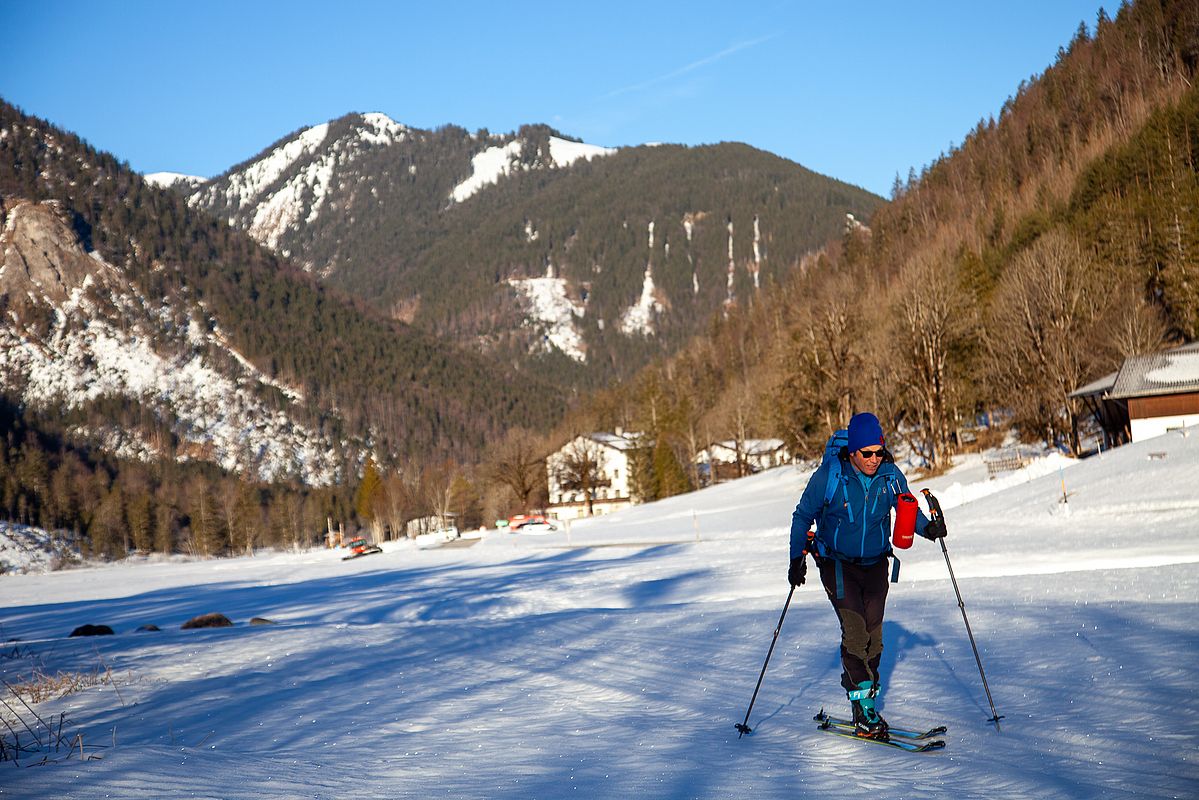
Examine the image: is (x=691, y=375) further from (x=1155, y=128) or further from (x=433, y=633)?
(x=433, y=633)

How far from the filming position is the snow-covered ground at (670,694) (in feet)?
18.3

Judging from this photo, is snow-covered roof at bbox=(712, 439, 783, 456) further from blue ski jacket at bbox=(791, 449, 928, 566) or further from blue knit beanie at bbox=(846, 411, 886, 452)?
blue knit beanie at bbox=(846, 411, 886, 452)

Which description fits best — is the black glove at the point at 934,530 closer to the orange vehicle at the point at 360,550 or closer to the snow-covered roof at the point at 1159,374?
the snow-covered roof at the point at 1159,374

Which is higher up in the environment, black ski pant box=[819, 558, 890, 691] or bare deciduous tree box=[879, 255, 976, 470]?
bare deciduous tree box=[879, 255, 976, 470]

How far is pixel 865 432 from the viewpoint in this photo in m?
6.35

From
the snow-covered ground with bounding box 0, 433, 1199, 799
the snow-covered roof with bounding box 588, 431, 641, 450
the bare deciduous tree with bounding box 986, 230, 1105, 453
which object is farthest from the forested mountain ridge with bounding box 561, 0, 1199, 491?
the snow-covered ground with bounding box 0, 433, 1199, 799

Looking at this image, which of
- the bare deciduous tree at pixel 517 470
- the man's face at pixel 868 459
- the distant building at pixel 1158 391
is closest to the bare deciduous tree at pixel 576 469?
the bare deciduous tree at pixel 517 470

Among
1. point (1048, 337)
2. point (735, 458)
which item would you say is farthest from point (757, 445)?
point (1048, 337)

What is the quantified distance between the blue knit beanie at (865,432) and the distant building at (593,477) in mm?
93892

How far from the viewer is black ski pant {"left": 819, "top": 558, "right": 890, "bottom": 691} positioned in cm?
661

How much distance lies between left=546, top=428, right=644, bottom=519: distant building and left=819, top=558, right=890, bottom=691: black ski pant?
307ft

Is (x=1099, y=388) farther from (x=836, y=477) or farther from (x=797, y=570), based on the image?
(x=836, y=477)

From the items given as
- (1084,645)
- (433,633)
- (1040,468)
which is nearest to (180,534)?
(1040,468)

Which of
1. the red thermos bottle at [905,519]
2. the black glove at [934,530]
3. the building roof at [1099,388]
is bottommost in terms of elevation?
the black glove at [934,530]
